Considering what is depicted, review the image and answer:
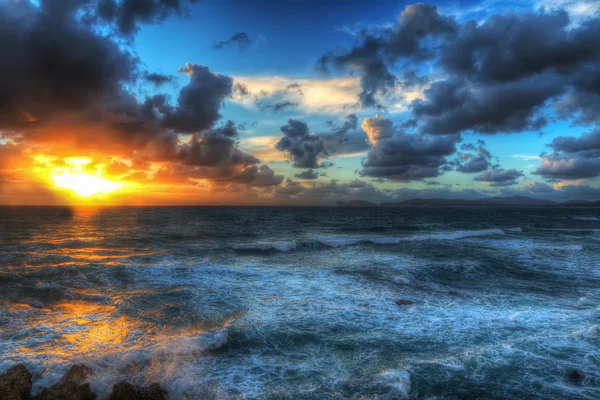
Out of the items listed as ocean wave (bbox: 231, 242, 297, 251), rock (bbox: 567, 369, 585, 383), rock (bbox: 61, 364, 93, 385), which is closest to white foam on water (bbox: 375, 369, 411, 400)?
rock (bbox: 567, 369, 585, 383)

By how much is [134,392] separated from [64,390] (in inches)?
57.2

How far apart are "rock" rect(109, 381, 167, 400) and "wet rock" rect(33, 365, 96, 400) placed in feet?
2.02

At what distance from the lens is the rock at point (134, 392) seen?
23.9 feet

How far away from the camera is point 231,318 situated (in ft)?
41.5

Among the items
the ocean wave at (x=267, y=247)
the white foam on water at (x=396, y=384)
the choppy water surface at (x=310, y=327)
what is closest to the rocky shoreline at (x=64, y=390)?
the choppy water surface at (x=310, y=327)

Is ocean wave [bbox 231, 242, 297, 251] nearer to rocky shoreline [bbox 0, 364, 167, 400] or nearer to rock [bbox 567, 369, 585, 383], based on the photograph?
rocky shoreline [bbox 0, 364, 167, 400]

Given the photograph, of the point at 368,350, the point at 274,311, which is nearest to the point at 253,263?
the point at 274,311

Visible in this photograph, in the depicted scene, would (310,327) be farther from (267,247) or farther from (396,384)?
(267,247)

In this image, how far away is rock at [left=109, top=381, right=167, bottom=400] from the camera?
727 cm

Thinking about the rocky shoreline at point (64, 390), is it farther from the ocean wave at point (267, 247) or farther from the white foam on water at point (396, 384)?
the ocean wave at point (267, 247)

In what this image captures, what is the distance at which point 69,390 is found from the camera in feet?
23.6

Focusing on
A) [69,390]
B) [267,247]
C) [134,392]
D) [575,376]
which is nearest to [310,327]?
[134,392]

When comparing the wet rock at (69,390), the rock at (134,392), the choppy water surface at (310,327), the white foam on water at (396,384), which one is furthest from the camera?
the choppy water surface at (310,327)

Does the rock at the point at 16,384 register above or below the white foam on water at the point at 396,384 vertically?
above
